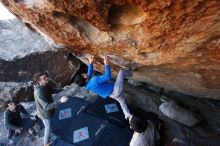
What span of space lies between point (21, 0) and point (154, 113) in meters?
4.21

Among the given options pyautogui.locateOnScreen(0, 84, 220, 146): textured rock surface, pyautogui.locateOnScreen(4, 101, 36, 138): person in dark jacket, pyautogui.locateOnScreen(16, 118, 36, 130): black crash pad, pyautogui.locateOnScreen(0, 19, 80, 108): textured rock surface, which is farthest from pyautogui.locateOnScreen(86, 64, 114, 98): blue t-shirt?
pyautogui.locateOnScreen(0, 19, 80, 108): textured rock surface

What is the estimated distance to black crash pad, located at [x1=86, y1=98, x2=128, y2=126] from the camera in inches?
269

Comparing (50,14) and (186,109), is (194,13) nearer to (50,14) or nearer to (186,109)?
(50,14)

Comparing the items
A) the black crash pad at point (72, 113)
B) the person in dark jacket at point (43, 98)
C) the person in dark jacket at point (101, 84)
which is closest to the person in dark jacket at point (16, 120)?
the black crash pad at point (72, 113)

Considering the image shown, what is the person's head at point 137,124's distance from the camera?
490cm

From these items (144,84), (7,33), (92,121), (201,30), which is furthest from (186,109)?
(7,33)

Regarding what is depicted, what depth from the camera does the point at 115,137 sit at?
6.37 meters

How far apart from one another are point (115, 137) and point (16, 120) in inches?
98.3

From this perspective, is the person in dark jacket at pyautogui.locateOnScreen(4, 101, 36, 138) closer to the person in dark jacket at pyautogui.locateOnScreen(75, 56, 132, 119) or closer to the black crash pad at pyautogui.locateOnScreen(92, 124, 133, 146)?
the black crash pad at pyautogui.locateOnScreen(92, 124, 133, 146)

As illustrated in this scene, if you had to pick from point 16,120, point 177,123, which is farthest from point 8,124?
point 177,123

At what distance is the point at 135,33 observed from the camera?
433 centimetres

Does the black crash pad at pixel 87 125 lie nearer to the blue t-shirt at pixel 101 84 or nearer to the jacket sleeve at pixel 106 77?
the blue t-shirt at pixel 101 84

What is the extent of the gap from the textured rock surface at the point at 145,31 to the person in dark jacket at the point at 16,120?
6.98ft

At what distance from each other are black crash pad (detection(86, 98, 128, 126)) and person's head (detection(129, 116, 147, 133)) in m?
1.67
